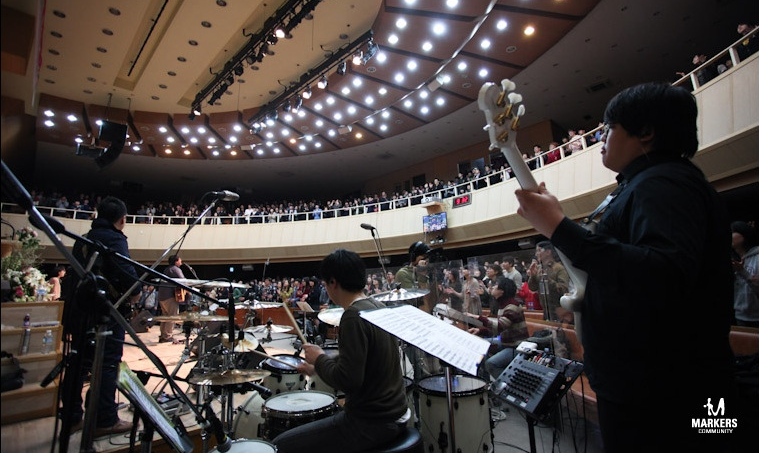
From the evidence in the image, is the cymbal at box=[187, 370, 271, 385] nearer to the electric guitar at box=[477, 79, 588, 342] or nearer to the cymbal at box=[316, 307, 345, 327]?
the cymbal at box=[316, 307, 345, 327]

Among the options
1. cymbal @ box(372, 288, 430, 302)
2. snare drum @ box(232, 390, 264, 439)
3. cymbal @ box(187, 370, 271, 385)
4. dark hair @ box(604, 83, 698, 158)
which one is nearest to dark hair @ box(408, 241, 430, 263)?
cymbal @ box(372, 288, 430, 302)

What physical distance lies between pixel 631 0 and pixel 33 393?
1132 centimetres

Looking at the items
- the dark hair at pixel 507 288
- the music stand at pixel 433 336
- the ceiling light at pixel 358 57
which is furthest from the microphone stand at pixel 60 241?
the ceiling light at pixel 358 57

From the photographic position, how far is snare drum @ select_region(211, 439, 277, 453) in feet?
6.79

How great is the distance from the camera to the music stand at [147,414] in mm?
1249

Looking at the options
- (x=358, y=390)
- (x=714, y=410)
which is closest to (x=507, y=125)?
(x=714, y=410)

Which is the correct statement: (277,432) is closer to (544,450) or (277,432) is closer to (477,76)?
(544,450)

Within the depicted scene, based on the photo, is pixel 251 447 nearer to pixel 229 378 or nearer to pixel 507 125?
pixel 229 378

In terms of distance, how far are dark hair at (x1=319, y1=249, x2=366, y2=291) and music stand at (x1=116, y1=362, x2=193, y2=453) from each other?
3.48 feet

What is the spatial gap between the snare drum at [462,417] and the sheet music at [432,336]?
1.19 m

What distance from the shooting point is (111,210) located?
3.08 metres

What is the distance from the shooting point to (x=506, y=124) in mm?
1352

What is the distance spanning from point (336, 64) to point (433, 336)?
9823 millimetres

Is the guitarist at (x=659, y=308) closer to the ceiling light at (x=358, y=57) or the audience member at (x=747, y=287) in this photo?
the audience member at (x=747, y=287)
